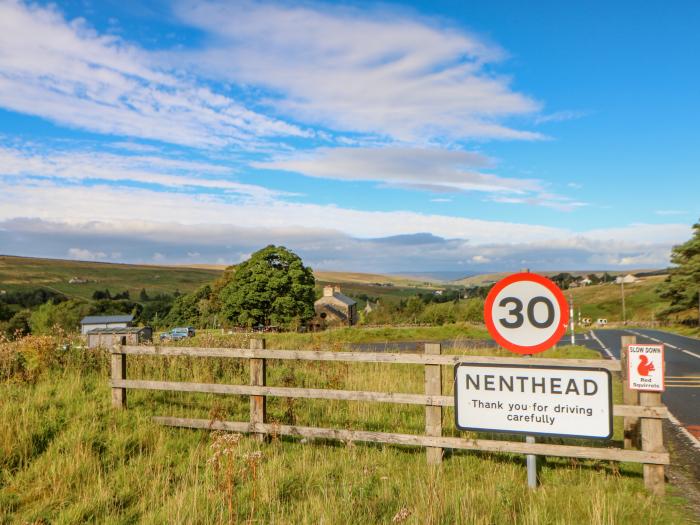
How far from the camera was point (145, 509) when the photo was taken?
517 centimetres

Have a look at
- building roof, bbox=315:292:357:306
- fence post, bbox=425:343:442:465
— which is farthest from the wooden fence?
building roof, bbox=315:292:357:306

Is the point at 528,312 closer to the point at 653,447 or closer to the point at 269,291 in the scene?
the point at 653,447

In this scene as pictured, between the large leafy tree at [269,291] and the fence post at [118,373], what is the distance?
1751 inches

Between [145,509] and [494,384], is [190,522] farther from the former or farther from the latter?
[494,384]

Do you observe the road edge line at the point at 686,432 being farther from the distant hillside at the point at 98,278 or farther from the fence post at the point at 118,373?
the distant hillside at the point at 98,278

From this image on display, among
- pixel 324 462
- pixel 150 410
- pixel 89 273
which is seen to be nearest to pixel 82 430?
pixel 150 410

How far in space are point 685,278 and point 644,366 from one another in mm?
51000

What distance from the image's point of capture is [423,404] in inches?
263

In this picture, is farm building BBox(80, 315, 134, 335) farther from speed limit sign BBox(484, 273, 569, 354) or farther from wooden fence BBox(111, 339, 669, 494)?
speed limit sign BBox(484, 273, 569, 354)

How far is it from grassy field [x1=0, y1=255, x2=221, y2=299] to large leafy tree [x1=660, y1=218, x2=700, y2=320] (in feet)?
411

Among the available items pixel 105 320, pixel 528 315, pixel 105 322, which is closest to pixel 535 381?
pixel 528 315

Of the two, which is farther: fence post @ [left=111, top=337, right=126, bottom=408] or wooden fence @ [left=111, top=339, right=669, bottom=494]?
fence post @ [left=111, top=337, right=126, bottom=408]

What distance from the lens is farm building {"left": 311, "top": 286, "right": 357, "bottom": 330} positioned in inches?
3570

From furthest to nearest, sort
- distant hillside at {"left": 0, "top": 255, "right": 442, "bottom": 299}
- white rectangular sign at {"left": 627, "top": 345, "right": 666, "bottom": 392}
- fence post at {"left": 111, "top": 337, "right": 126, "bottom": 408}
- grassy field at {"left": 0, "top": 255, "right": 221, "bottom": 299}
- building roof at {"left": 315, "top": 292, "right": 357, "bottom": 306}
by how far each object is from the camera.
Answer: distant hillside at {"left": 0, "top": 255, "right": 442, "bottom": 299} → grassy field at {"left": 0, "top": 255, "right": 221, "bottom": 299} → building roof at {"left": 315, "top": 292, "right": 357, "bottom": 306} → fence post at {"left": 111, "top": 337, "right": 126, "bottom": 408} → white rectangular sign at {"left": 627, "top": 345, "right": 666, "bottom": 392}
